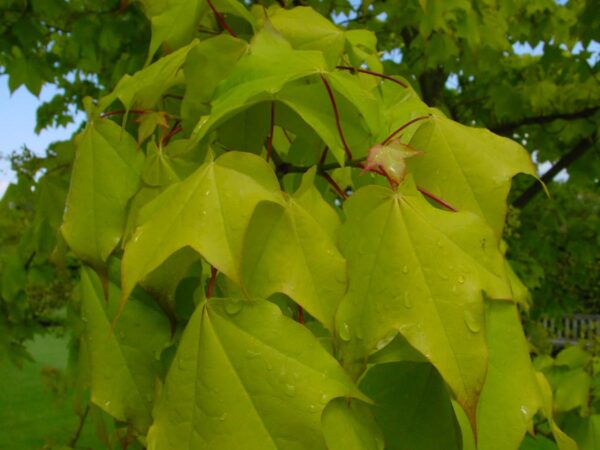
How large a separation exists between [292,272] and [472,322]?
6.7 inches

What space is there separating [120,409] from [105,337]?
8 centimetres

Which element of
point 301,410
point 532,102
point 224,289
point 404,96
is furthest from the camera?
point 532,102

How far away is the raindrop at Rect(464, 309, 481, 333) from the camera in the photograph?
551 mm

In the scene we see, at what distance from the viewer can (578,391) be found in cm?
146

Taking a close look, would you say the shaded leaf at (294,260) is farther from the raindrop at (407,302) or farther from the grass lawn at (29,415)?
the grass lawn at (29,415)

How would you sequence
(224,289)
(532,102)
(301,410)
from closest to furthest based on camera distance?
1. (301,410)
2. (224,289)
3. (532,102)

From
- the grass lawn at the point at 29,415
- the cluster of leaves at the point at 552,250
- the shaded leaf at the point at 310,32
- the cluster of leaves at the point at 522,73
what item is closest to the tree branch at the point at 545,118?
the cluster of leaves at the point at 522,73

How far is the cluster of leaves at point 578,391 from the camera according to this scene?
54.3 inches

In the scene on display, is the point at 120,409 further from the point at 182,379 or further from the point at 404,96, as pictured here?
the point at 404,96

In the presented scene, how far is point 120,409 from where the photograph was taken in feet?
2.21

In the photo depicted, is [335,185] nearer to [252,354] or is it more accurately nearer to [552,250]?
[252,354]

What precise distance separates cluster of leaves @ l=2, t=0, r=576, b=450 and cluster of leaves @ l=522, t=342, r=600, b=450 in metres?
0.73

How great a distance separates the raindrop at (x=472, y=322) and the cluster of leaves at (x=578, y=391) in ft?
3.18

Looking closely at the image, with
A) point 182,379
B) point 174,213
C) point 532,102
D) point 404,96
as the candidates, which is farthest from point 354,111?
point 532,102
